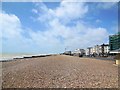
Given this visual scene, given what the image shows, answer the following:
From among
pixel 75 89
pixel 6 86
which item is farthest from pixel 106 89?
pixel 6 86

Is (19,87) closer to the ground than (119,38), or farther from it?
closer to the ground

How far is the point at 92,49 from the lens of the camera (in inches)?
7721

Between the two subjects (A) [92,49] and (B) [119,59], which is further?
(A) [92,49]

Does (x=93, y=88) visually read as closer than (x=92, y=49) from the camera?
Yes

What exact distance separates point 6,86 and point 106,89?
513cm

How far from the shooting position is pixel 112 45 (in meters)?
150

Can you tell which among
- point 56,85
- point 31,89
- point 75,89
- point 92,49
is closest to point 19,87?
point 31,89

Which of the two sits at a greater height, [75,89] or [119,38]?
[119,38]

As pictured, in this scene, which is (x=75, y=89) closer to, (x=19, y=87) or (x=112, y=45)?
(x=19, y=87)

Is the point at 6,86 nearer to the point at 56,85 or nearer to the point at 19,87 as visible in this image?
the point at 19,87

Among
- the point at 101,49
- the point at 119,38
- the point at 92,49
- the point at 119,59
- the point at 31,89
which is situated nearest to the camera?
the point at 31,89

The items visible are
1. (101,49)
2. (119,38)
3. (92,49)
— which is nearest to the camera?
(119,38)

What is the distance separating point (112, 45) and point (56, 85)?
142 meters

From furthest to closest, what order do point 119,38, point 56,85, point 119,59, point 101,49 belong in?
point 101,49 → point 119,38 → point 119,59 → point 56,85
